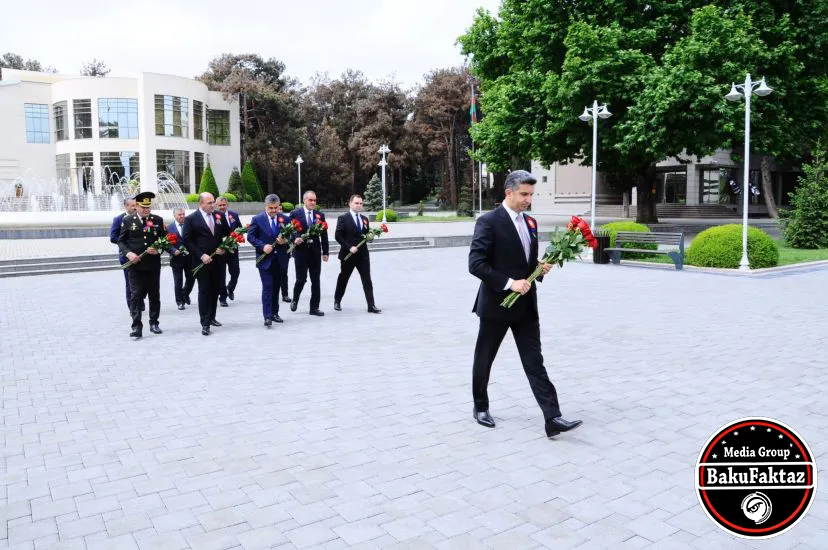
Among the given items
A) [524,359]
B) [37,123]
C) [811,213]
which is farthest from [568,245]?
[37,123]

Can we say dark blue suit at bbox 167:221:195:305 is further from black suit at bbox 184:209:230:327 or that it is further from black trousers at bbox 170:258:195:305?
black suit at bbox 184:209:230:327

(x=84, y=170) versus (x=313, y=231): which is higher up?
(x=84, y=170)

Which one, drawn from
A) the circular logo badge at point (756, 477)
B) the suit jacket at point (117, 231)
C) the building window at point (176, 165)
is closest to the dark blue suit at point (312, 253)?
the suit jacket at point (117, 231)

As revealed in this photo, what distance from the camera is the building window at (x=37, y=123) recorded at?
161 feet

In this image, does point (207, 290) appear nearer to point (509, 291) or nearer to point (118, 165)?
point (509, 291)

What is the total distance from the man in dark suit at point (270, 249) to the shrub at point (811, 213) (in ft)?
58.4

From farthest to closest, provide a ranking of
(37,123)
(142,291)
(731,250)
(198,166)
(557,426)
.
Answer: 1. (198,166)
2. (37,123)
3. (731,250)
4. (142,291)
5. (557,426)

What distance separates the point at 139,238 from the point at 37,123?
1868 inches

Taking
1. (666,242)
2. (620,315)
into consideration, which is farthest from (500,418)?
(666,242)

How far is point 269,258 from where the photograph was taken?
10.2 metres

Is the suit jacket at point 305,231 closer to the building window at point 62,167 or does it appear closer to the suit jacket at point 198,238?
the suit jacket at point 198,238

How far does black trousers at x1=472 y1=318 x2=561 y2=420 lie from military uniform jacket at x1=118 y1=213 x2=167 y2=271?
18.9 feet

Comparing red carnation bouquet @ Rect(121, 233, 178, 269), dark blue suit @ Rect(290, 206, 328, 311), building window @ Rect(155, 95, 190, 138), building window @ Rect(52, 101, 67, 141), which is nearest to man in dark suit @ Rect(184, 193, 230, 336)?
red carnation bouquet @ Rect(121, 233, 178, 269)

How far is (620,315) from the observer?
34.3ft
